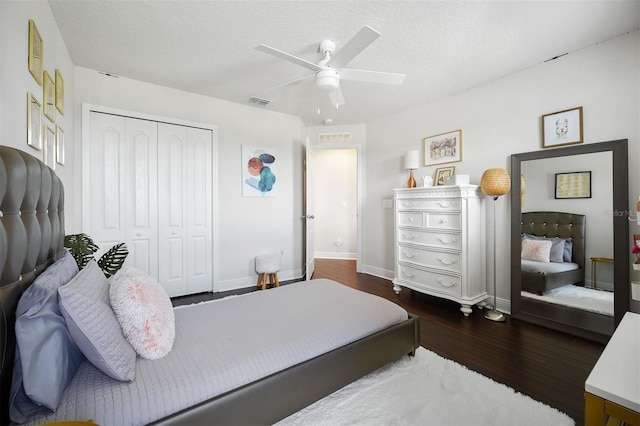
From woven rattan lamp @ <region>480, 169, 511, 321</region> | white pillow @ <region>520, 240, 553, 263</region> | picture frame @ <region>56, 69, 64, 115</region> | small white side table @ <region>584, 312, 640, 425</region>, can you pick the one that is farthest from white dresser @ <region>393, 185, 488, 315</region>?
picture frame @ <region>56, 69, 64, 115</region>

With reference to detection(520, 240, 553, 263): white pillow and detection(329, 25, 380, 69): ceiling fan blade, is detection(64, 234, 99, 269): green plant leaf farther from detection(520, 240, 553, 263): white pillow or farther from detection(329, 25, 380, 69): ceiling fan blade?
detection(520, 240, 553, 263): white pillow

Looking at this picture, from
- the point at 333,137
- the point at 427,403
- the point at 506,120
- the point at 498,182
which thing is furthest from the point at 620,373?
the point at 333,137

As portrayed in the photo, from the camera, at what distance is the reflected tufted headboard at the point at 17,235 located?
2.97 feet

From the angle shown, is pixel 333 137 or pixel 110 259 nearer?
pixel 110 259

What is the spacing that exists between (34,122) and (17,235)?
0.99 metres

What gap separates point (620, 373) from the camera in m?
0.88

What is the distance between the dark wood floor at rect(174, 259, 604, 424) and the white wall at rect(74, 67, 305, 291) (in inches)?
82.2

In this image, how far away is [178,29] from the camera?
2158 mm

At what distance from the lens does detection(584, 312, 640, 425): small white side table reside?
0.77m

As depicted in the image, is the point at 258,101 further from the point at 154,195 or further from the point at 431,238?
the point at 431,238

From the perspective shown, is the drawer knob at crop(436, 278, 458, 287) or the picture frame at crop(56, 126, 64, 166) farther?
the drawer knob at crop(436, 278, 458, 287)

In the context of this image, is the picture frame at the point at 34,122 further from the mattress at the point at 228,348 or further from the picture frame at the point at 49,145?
the mattress at the point at 228,348

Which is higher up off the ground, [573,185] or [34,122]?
[34,122]

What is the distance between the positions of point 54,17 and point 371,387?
11.2 feet
